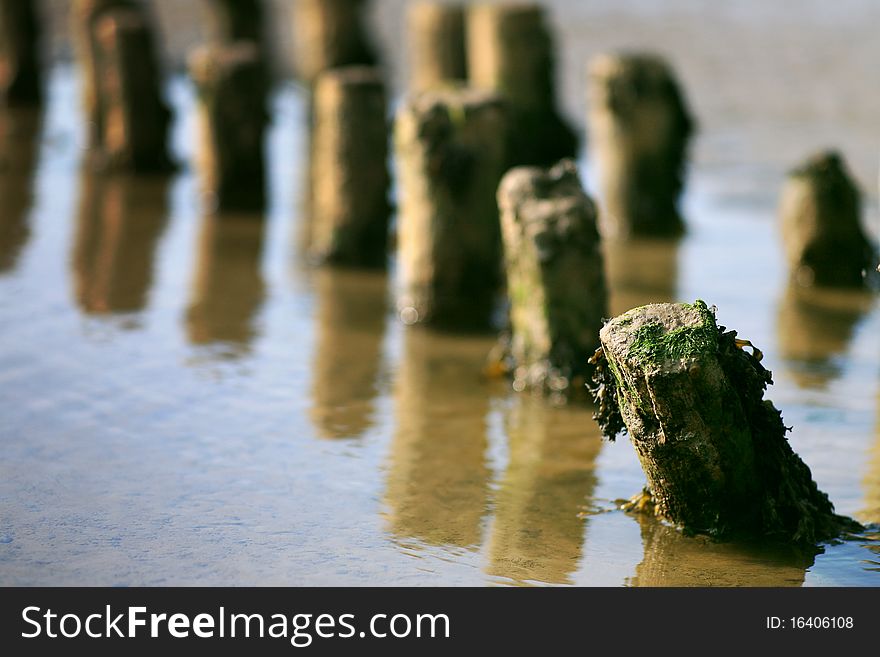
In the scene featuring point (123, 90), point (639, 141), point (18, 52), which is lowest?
point (639, 141)

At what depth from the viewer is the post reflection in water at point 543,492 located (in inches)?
209

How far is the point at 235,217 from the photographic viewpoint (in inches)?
446

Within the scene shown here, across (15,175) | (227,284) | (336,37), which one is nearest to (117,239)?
(227,284)

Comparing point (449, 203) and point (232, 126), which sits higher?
point (232, 126)

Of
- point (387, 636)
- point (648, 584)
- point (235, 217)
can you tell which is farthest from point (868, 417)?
point (235, 217)

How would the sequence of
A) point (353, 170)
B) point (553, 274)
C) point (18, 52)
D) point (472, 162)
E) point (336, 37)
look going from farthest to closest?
point (18, 52) → point (336, 37) → point (353, 170) → point (472, 162) → point (553, 274)

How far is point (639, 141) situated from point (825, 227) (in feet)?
5.71

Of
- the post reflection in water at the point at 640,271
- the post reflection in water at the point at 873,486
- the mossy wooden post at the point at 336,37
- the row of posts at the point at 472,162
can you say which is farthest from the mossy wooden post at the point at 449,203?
the mossy wooden post at the point at 336,37

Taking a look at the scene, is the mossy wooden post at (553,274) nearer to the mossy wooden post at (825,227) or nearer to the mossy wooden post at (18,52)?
the mossy wooden post at (825,227)

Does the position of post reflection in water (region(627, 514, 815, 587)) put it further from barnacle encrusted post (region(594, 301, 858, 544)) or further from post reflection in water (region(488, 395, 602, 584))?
post reflection in water (region(488, 395, 602, 584))

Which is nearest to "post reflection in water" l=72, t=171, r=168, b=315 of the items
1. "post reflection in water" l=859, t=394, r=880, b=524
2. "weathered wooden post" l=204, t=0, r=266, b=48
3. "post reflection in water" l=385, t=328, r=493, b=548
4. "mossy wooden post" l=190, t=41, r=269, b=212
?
"mossy wooden post" l=190, t=41, r=269, b=212

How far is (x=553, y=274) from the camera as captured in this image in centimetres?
725

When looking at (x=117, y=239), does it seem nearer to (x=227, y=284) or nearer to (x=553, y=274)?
(x=227, y=284)

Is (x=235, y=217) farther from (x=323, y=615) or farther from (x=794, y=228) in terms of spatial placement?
(x=323, y=615)
